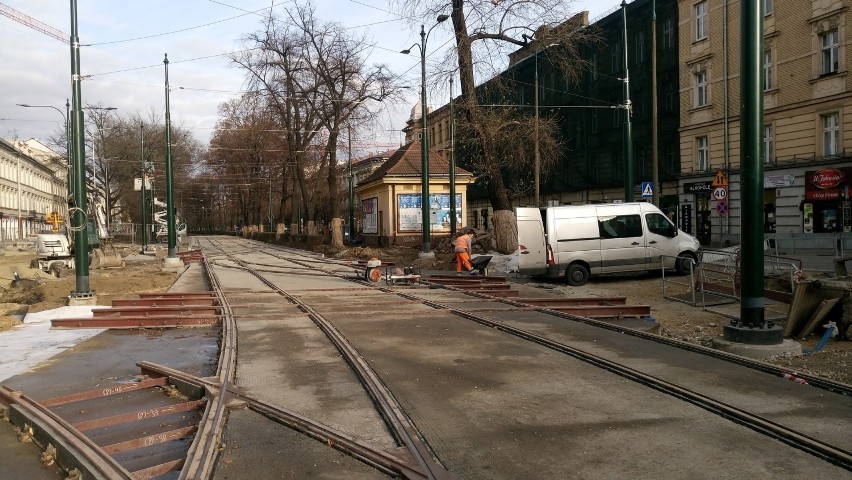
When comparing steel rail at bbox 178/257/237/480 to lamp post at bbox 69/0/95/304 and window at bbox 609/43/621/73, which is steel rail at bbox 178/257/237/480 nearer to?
lamp post at bbox 69/0/95/304

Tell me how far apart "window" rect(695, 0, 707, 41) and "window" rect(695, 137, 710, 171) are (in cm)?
567

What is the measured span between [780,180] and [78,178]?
3089 centimetres

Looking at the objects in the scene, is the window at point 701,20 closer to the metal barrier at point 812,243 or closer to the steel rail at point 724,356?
the metal barrier at point 812,243

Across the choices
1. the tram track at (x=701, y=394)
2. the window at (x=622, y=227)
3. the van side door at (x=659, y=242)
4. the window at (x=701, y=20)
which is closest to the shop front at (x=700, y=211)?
the window at (x=701, y=20)

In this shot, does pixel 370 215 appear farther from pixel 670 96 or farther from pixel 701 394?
pixel 701 394

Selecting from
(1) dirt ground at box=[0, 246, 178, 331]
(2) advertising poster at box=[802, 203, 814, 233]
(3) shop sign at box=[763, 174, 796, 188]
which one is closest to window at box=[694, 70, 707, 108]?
(3) shop sign at box=[763, 174, 796, 188]

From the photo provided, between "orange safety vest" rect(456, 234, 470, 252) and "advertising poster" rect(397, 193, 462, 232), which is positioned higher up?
"advertising poster" rect(397, 193, 462, 232)

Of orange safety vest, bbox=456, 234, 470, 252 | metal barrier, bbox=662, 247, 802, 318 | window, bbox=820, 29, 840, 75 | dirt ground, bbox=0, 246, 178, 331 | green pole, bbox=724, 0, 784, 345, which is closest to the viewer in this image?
green pole, bbox=724, 0, 784, 345

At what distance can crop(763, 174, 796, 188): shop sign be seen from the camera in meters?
33.0

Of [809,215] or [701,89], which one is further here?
[701,89]

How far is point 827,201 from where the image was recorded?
102 ft

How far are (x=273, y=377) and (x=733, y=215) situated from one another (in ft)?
115

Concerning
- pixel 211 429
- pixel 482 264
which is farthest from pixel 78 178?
pixel 211 429

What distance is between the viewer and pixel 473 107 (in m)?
25.7
